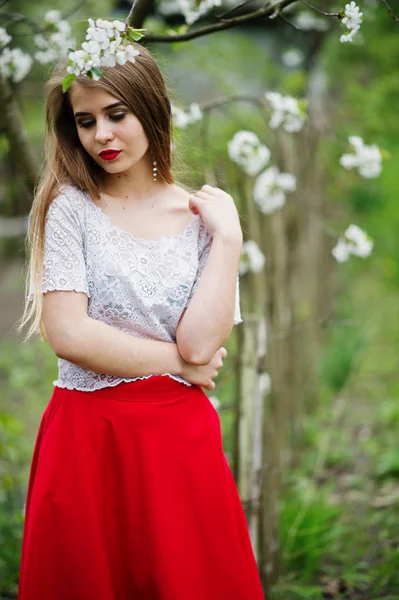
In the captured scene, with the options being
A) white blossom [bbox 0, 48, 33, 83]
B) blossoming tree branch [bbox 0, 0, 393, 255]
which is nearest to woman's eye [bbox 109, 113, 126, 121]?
blossoming tree branch [bbox 0, 0, 393, 255]

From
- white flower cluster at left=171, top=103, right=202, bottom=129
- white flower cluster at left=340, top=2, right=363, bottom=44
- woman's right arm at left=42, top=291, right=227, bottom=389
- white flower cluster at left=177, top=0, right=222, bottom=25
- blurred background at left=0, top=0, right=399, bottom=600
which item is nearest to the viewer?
woman's right arm at left=42, top=291, right=227, bottom=389

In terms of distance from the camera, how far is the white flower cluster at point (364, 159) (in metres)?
2.68

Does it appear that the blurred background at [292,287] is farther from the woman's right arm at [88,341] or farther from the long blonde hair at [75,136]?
the woman's right arm at [88,341]

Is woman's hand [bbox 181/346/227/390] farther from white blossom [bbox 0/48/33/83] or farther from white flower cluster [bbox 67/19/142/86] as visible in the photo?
white blossom [bbox 0/48/33/83]

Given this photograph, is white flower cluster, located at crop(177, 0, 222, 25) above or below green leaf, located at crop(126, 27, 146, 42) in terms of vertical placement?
above

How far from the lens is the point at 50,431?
5.93ft

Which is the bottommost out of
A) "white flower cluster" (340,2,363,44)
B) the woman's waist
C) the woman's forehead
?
the woman's waist

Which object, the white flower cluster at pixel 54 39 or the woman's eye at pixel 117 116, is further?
the white flower cluster at pixel 54 39

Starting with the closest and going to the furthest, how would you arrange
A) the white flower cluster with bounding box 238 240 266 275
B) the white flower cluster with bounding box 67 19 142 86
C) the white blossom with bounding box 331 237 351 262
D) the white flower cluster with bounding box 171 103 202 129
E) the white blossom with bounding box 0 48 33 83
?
the white flower cluster with bounding box 67 19 142 86, the white blossom with bounding box 0 48 33 83, the white flower cluster with bounding box 171 103 202 129, the white blossom with bounding box 331 237 351 262, the white flower cluster with bounding box 238 240 266 275

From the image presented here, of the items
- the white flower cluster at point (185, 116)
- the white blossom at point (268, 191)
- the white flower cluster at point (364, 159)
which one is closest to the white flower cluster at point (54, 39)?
the white flower cluster at point (185, 116)

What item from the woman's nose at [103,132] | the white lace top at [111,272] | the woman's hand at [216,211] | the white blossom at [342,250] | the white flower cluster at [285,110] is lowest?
the white lace top at [111,272]

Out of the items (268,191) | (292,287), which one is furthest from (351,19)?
(292,287)

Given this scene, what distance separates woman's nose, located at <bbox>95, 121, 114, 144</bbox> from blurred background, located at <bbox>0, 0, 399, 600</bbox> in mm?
419

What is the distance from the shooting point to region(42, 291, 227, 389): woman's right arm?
1.66 m
